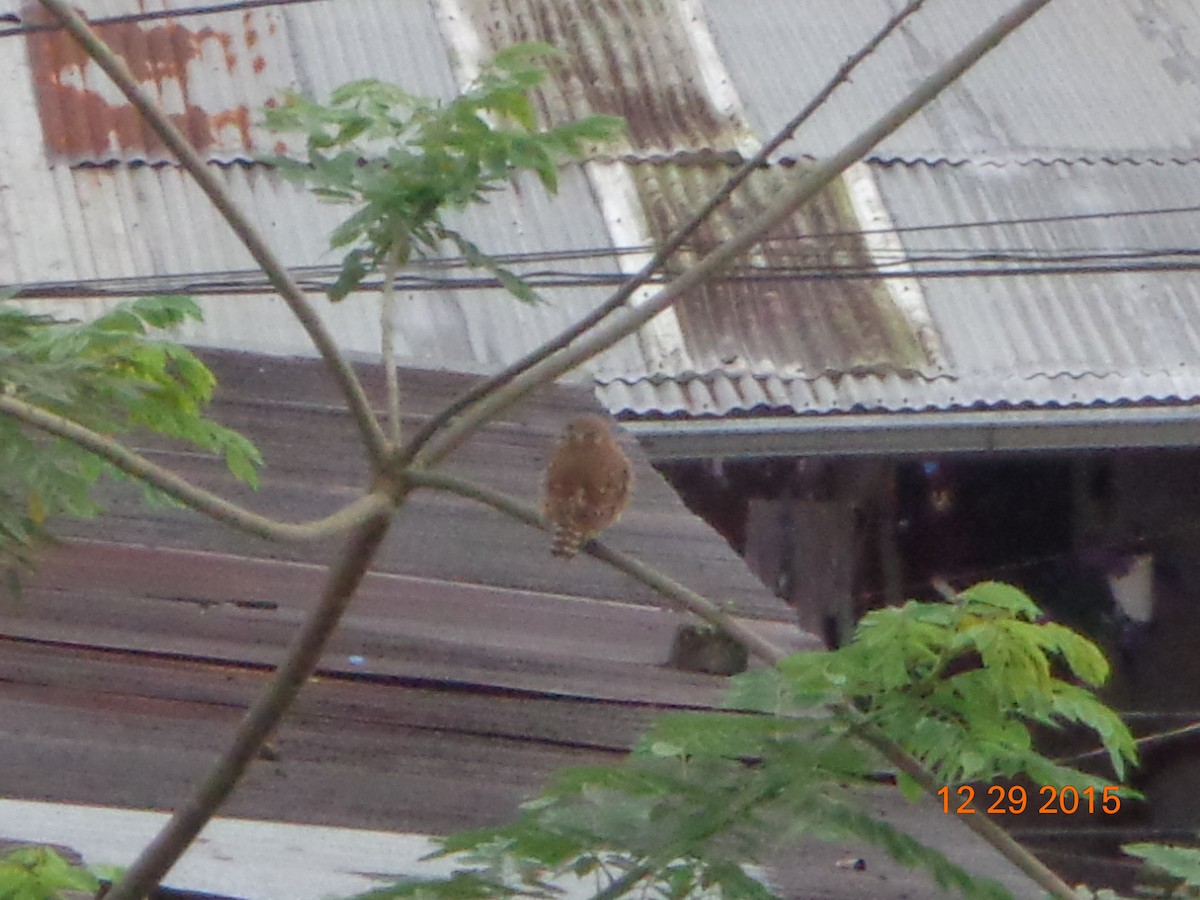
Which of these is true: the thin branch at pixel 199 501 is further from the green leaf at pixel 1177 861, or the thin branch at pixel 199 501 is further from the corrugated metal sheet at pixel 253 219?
the corrugated metal sheet at pixel 253 219

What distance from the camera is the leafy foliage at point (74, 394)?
2609 millimetres

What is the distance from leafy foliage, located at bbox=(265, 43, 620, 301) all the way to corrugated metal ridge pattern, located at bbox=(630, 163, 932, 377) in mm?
4188

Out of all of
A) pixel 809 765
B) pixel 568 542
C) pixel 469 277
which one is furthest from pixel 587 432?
pixel 469 277

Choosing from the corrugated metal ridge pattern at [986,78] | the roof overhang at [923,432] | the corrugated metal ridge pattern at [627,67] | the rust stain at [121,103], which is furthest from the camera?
the corrugated metal ridge pattern at [986,78]

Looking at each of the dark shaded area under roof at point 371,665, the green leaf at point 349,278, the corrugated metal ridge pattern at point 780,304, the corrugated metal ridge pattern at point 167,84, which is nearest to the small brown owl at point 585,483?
the dark shaded area under roof at point 371,665

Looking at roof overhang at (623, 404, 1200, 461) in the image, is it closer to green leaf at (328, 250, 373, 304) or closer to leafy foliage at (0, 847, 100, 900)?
green leaf at (328, 250, 373, 304)

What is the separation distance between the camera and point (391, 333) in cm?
251

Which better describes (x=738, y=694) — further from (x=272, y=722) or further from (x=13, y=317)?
(x=13, y=317)

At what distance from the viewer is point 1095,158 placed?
824 centimetres

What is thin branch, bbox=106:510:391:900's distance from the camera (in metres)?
2.21

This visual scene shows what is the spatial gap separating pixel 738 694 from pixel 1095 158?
639 centimetres

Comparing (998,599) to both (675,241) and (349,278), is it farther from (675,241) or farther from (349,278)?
(349,278)

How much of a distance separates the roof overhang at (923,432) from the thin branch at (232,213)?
4319 mm

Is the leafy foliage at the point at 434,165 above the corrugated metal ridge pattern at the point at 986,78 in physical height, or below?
below
